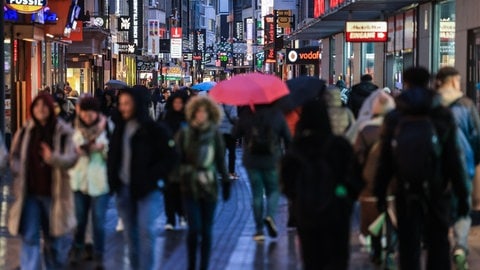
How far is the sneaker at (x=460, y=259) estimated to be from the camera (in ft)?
30.4

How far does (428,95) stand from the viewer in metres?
7.63

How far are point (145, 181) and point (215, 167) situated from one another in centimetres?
114

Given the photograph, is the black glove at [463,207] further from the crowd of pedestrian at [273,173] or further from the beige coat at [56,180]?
the beige coat at [56,180]

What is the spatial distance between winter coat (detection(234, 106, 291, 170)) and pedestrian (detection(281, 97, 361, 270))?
4236 mm

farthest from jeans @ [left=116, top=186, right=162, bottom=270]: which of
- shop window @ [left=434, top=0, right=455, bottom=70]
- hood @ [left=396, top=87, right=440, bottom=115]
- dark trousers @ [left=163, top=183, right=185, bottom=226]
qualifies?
shop window @ [left=434, top=0, right=455, bottom=70]

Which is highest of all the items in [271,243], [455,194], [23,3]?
[23,3]

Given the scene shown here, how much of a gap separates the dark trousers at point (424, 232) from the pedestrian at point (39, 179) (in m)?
3.01

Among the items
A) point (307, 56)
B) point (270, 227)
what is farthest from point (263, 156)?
point (307, 56)

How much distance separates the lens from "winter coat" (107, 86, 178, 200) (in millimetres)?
8453

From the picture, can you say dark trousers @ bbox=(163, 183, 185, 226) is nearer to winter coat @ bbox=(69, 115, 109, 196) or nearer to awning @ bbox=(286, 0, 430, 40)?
winter coat @ bbox=(69, 115, 109, 196)

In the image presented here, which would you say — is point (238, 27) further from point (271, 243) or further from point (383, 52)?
point (271, 243)

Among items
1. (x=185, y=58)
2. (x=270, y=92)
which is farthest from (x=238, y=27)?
(x=270, y=92)

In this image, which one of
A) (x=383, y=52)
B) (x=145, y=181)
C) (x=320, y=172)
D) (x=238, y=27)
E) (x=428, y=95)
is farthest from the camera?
(x=238, y=27)

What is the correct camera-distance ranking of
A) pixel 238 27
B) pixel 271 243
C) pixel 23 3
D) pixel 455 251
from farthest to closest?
pixel 238 27, pixel 23 3, pixel 271 243, pixel 455 251
